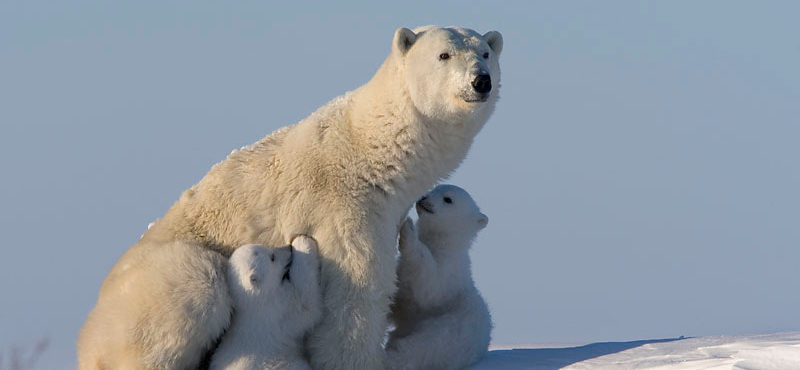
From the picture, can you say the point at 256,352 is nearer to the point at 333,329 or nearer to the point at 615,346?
the point at 333,329

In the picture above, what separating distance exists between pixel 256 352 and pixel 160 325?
728mm

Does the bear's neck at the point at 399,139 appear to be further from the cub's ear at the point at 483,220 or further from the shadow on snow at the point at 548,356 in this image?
the shadow on snow at the point at 548,356

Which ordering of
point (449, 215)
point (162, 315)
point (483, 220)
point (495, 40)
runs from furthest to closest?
point (483, 220), point (449, 215), point (495, 40), point (162, 315)

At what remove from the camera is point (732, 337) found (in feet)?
31.2

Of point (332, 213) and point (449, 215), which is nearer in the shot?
point (332, 213)

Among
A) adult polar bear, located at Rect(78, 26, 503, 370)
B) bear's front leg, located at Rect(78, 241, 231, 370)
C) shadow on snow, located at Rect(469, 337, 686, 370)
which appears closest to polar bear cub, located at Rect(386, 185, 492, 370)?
shadow on snow, located at Rect(469, 337, 686, 370)

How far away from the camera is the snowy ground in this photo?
8.08m

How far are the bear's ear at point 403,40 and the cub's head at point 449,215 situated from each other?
1884 millimetres

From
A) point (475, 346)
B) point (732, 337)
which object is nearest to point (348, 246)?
point (475, 346)

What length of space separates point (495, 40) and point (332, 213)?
1963 mm

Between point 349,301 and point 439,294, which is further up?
point 439,294

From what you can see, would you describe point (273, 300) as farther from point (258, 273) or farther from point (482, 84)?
point (482, 84)

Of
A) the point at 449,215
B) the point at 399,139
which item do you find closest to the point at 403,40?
the point at 399,139

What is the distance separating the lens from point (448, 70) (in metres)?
8.38
